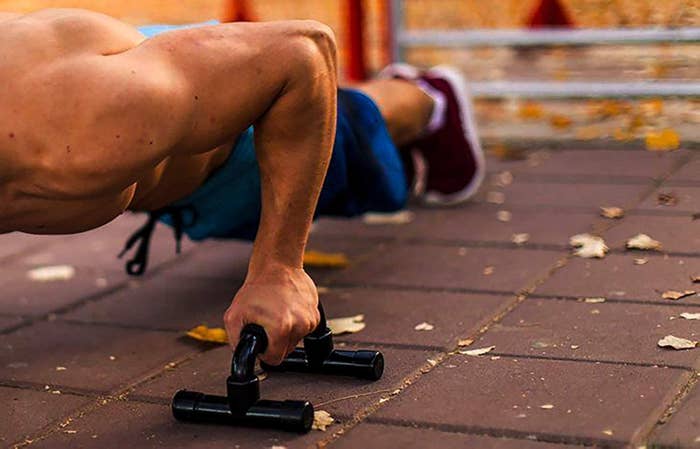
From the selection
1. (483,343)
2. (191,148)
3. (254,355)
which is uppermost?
(191,148)

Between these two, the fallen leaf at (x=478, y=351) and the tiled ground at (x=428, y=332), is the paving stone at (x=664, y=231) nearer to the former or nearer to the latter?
the tiled ground at (x=428, y=332)

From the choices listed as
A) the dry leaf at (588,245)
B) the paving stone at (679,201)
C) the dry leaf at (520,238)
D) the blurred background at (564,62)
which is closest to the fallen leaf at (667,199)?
the paving stone at (679,201)

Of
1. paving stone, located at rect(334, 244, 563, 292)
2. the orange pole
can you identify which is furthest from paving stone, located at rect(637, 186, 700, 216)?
the orange pole

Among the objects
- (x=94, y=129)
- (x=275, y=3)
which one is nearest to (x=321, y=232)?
(x=94, y=129)

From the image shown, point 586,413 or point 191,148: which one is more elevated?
point 191,148

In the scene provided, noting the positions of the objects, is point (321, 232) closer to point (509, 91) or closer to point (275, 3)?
point (509, 91)

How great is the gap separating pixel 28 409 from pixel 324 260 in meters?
1.44

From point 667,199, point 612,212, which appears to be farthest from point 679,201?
point 612,212

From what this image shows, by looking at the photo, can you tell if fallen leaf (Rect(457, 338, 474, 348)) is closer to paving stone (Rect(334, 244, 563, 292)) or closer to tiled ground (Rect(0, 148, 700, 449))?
tiled ground (Rect(0, 148, 700, 449))

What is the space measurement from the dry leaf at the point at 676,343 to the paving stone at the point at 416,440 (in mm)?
677

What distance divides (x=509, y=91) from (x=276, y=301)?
3545mm

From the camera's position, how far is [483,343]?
3164 mm

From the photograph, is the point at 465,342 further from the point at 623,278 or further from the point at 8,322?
the point at 8,322

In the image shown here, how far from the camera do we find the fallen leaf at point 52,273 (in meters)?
4.21
